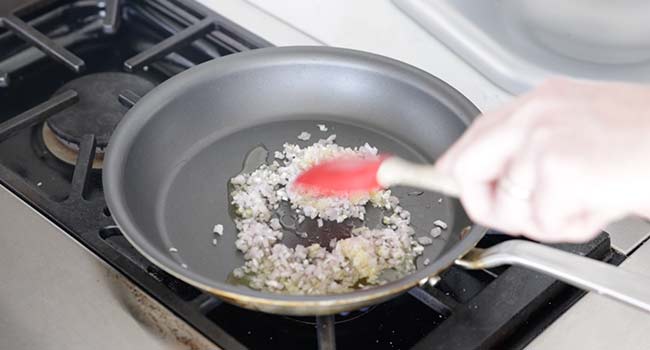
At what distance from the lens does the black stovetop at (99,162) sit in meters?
0.69

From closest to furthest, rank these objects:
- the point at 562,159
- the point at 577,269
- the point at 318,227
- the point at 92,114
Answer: the point at 562,159, the point at 577,269, the point at 318,227, the point at 92,114

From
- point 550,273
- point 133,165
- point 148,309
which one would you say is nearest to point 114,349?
point 148,309

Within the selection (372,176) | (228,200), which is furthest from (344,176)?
(228,200)

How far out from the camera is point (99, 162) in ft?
2.79

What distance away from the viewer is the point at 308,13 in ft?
3.50

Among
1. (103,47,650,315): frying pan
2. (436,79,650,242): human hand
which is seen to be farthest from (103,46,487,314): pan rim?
(436,79,650,242): human hand

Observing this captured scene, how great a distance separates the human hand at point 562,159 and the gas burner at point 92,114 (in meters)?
0.42

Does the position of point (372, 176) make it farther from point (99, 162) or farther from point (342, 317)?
point (99, 162)

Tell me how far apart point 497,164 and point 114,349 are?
320 millimetres

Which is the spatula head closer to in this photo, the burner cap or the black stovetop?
the black stovetop

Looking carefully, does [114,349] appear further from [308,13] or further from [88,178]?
[308,13]

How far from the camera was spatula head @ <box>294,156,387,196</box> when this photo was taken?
652 mm

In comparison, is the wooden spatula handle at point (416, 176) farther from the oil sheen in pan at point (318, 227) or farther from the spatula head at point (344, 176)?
the oil sheen in pan at point (318, 227)

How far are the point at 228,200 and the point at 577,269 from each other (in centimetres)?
30
